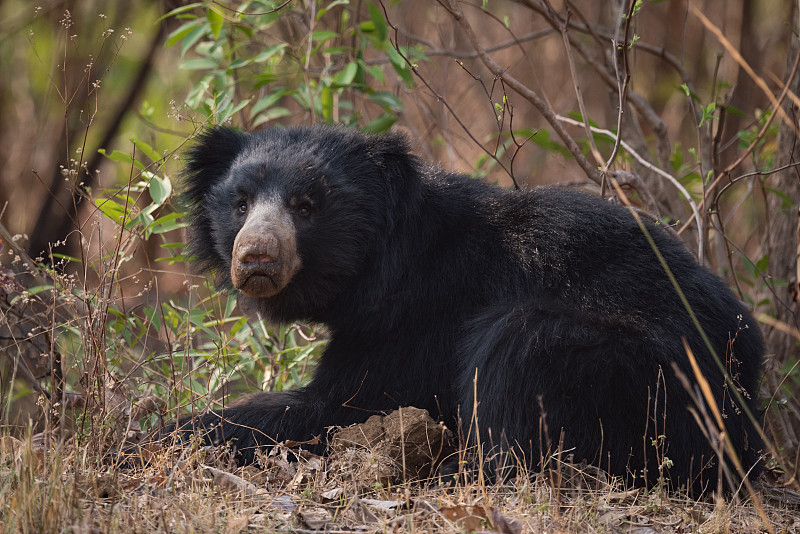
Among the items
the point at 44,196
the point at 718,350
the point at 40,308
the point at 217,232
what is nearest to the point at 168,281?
the point at 44,196

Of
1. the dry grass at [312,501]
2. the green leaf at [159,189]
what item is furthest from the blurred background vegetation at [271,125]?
the dry grass at [312,501]

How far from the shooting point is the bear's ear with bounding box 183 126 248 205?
462cm

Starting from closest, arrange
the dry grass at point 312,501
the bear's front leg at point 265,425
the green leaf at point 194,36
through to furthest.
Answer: the dry grass at point 312,501
the bear's front leg at point 265,425
the green leaf at point 194,36

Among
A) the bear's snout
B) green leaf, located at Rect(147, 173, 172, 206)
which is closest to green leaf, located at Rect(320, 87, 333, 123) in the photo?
green leaf, located at Rect(147, 173, 172, 206)

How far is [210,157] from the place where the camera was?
15.3 feet

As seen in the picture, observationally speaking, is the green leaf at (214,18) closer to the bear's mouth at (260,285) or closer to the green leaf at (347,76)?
the green leaf at (347,76)

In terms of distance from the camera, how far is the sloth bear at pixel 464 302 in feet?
11.9

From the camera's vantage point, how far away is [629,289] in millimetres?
3934

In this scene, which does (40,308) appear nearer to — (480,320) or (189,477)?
(189,477)

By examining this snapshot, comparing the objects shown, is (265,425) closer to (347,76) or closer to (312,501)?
(312,501)

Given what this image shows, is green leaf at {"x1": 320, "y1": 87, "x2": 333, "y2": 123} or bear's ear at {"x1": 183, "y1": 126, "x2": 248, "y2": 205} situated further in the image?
green leaf at {"x1": 320, "y1": 87, "x2": 333, "y2": 123}

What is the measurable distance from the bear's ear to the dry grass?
155cm

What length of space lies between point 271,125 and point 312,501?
5459 mm

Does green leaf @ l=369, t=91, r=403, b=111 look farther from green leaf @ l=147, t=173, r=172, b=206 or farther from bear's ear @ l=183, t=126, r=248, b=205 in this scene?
green leaf @ l=147, t=173, r=172, b=206
